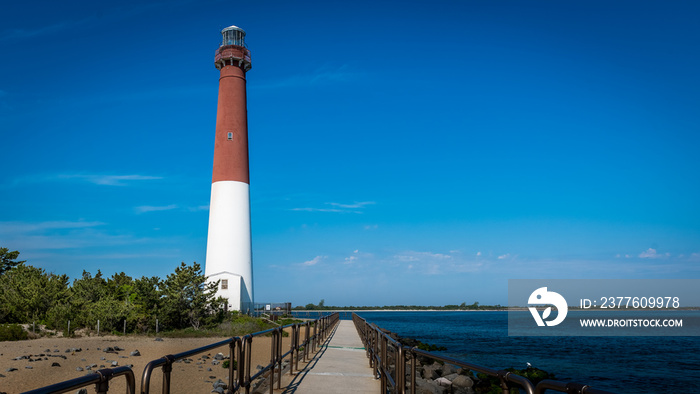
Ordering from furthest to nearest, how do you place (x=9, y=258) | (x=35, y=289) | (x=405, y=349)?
(x=9, y=258)
(x=35, y=289)
(x=405, y=349)

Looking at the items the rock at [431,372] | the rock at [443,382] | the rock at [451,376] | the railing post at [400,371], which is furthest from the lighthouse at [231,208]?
the railing post at [400,371]

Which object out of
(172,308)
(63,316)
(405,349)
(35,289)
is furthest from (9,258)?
(405,349)

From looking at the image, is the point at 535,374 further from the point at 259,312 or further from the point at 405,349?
the point at 259,312

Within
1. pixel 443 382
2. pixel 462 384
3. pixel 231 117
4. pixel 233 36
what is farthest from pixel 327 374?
pixel 233 36

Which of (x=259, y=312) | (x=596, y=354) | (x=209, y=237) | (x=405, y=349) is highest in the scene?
(x=209, y=237)

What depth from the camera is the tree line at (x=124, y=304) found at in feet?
76.4

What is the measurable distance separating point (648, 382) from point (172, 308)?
71.4ft

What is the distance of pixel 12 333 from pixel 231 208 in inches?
443

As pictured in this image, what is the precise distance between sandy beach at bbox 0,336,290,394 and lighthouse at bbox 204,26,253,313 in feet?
19.1

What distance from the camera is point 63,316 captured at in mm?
23500

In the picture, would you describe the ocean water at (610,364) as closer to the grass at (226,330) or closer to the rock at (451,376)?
the rock at (451,376)

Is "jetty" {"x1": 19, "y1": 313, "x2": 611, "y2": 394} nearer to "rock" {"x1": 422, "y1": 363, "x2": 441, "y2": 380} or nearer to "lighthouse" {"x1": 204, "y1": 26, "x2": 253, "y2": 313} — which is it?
"rock" {"x1": 422, "y1": 363, "x2": 441, "y2": 380}

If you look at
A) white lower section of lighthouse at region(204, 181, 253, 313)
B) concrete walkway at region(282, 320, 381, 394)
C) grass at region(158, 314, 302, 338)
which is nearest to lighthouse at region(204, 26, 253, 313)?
white lower section of lighthouse at region(204, 181, 253, 313)

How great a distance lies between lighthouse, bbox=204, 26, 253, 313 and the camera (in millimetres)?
27703
